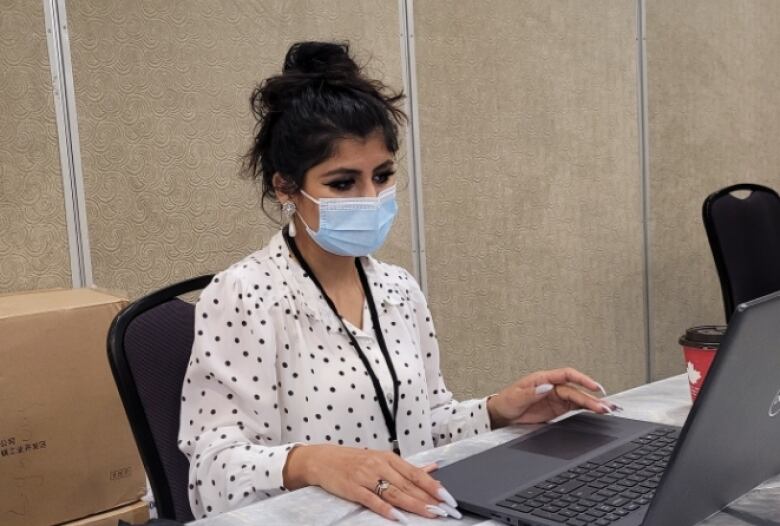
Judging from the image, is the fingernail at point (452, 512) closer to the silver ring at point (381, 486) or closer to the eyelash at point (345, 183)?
the silver ring at point (381, 486)

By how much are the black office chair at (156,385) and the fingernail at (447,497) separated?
45 centimetres

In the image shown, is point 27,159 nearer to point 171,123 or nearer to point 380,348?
point 171,123

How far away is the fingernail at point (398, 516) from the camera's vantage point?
88 cm

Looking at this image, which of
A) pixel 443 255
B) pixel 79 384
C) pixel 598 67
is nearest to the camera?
pixel 79 384

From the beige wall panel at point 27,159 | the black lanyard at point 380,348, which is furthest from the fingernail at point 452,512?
the beige wall panel at point 27,159

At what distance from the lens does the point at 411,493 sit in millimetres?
923

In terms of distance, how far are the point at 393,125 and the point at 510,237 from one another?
169 cm

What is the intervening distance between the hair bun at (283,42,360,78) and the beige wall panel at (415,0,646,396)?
4.40 ft

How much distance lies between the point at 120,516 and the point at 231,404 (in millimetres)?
823

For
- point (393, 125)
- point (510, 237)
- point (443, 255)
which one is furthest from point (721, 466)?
point (510, 237)

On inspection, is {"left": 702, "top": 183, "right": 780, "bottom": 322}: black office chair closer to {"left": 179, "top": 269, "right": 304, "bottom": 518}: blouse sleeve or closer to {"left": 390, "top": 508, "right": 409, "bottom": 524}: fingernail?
{"left": 179, "top": 269, "right": 304, "bottom": 518}: blouse sleeve

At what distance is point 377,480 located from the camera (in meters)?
0.94

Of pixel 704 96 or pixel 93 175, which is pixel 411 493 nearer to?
pixel 93 175

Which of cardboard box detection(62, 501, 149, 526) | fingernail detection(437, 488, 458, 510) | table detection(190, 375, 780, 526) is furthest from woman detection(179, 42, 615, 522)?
cardboard box detection(62, 501, 149, 526)
